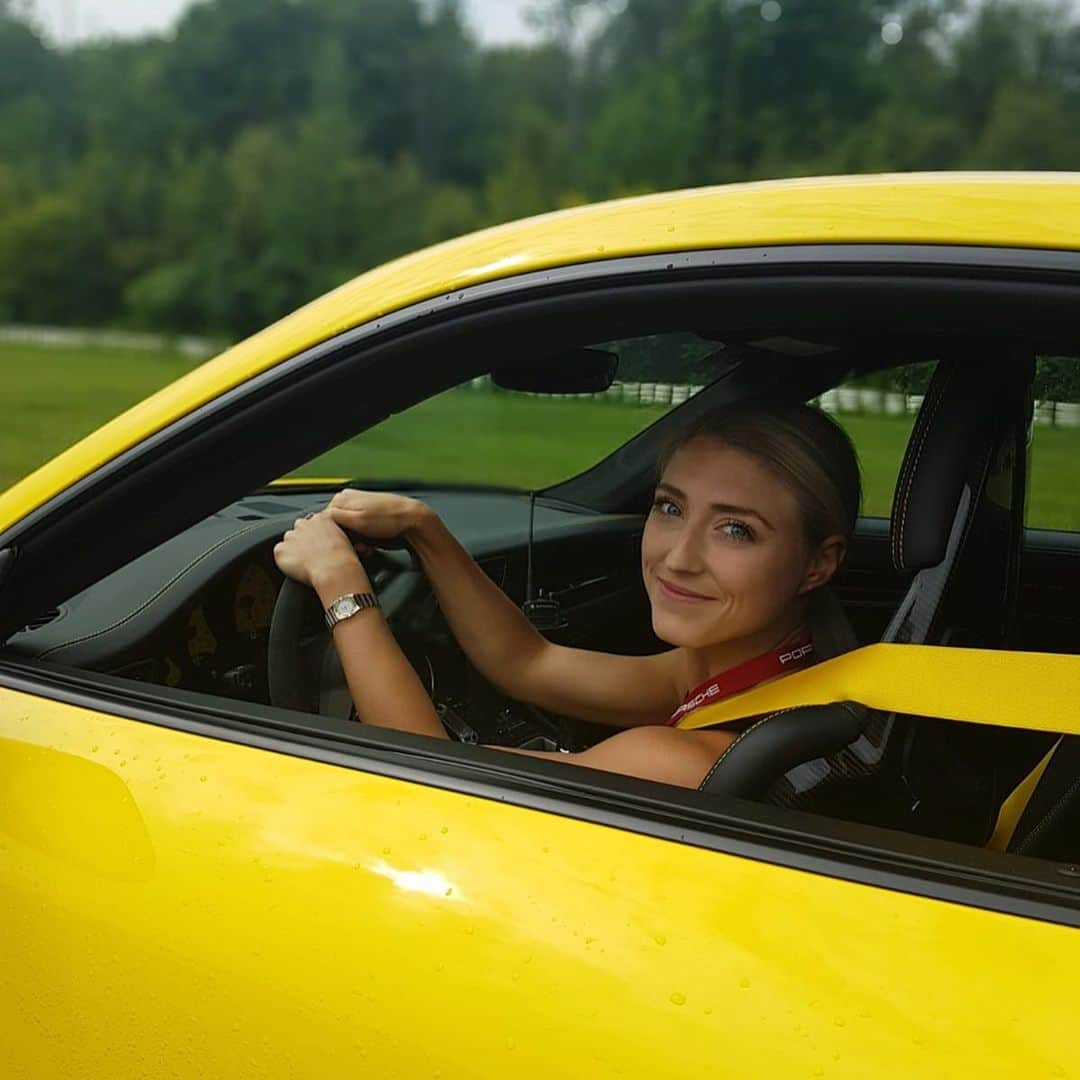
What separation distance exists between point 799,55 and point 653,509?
52323 mm

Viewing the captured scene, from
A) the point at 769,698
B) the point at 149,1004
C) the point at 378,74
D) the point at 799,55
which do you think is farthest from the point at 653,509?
the point at 378,74

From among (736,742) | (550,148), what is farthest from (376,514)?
(550,148)

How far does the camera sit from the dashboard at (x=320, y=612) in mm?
1819

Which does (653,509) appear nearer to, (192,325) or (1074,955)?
(1074,955)

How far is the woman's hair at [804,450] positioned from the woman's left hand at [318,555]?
0.46 m

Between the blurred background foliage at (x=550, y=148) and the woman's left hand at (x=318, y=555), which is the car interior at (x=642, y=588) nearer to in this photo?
the woman's left hand at (x=318, y=555)

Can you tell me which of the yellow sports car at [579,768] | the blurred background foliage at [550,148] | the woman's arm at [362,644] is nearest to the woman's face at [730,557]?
the yellow sports car at [579,768]

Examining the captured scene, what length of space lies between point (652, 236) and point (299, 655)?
763mm

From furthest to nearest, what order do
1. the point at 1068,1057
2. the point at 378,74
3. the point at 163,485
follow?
1. the point at 378,74
2. the point at 163,485
3. the point at 1068,1057

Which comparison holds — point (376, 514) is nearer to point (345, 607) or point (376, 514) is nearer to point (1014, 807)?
point (345, 607)

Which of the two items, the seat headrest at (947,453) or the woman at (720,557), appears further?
the woman at (720,557)

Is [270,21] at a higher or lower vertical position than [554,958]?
higher

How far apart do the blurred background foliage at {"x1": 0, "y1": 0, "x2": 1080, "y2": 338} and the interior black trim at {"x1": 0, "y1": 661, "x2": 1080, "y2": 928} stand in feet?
145

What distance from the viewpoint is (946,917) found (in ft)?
3.93
